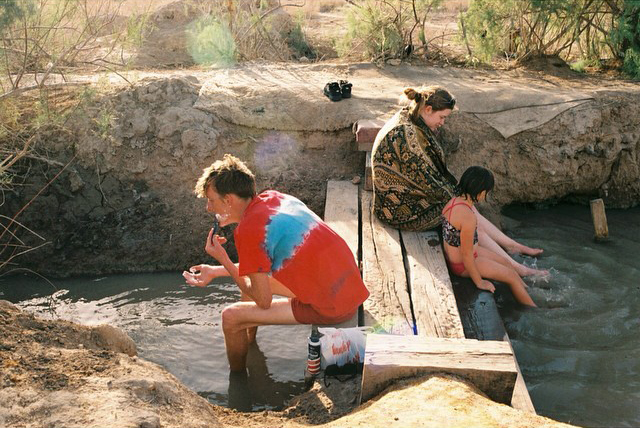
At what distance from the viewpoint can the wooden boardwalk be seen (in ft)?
14.3

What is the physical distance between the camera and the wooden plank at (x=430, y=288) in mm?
4418

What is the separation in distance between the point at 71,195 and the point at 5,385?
4.15 metres

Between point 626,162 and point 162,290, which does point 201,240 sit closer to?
point 162,290

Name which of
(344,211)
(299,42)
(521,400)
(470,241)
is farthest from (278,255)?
(299,42)

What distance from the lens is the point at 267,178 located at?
7.43m

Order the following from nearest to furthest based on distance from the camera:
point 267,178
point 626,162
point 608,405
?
1. point 608,405
2. point 267,178
3. point 626,162

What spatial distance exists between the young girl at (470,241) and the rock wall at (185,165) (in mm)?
2143

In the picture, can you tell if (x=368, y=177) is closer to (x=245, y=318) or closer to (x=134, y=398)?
(x=245, y=318)

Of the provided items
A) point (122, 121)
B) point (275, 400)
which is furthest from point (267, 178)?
point (275, 400)

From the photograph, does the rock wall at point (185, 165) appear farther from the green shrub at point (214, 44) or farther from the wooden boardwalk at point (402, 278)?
the green shrub at point (214, 44)

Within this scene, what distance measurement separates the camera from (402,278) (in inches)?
199

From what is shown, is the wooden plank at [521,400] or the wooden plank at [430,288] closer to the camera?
the wooden plank at [521,400]

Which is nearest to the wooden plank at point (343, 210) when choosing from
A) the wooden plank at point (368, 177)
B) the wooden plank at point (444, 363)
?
the wooden plank at point (368, 177)

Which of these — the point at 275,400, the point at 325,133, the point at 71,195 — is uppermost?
the point at 325,133
